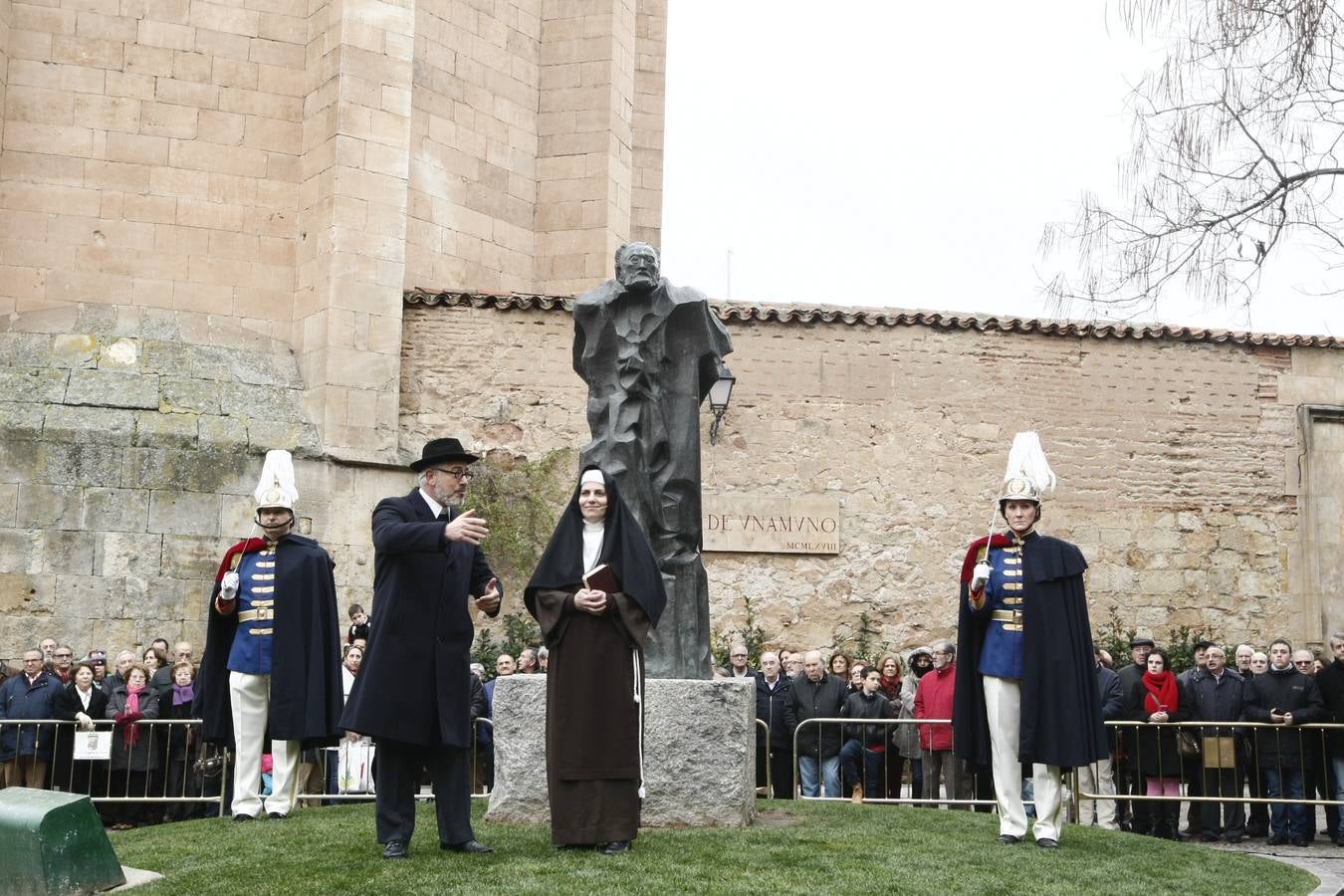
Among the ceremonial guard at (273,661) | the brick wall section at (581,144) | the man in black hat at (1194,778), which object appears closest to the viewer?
the ceremonial guard at (273,661)

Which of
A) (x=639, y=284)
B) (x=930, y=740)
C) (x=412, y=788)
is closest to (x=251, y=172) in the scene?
(x=639, y=284)

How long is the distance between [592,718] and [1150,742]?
21.3 ft

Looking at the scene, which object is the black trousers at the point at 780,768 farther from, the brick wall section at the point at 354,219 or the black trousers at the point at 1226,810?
the brick wall section at the point at 354,219

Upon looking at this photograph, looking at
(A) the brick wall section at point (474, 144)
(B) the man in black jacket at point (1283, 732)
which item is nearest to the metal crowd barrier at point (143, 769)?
(B) the man in black jacket at point (1283, 732)

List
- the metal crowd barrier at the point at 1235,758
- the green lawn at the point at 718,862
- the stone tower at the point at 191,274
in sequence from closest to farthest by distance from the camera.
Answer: the green lawn at the point at 718,862, the metal crowd barrier at the point at 1235,758, the stone tower at the point at 191,274

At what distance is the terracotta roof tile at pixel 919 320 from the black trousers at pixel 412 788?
10380 mm

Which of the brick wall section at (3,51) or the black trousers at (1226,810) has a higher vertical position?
the brick wall section at (3,51)

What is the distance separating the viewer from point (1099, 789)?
1295 centimetres

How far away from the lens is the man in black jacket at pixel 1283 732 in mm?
11781

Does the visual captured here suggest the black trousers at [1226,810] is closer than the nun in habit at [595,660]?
No

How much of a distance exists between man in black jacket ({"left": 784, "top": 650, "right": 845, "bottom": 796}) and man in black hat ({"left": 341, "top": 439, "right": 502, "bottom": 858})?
18.2 ft

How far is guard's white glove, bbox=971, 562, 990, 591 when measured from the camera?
8.43m

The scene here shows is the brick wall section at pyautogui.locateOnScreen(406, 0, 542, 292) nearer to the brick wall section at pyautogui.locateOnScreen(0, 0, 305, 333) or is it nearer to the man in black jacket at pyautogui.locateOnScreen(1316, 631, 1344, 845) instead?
the brick wall section at pyautogui.locateOnScreen(0, 0, 305, 333)

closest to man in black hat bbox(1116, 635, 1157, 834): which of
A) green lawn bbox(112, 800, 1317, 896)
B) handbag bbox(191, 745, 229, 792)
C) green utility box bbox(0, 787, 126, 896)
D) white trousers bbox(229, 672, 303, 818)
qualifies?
green lawn bbox(112, 800, 1317, 896)
